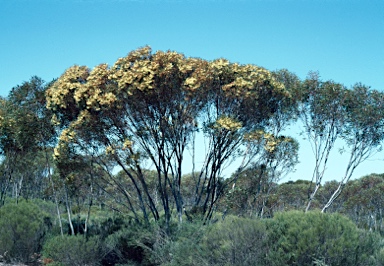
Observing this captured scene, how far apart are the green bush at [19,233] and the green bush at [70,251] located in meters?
0.59

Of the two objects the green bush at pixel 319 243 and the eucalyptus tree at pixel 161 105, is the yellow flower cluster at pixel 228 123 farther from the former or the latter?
the green bush at pixel 319 243

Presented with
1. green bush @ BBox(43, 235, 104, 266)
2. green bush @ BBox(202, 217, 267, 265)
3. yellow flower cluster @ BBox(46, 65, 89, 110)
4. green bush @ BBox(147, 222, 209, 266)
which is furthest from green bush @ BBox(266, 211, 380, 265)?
yellow flower cluster @ BBox(46, 65, 89, 110)

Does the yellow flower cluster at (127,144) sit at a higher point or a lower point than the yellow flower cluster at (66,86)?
lower

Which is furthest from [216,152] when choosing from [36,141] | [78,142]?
[36,141]

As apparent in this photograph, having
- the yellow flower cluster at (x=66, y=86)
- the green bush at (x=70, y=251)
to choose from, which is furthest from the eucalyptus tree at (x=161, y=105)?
the green bush at (x=70, y=251)

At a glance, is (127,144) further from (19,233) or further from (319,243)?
(319,243)

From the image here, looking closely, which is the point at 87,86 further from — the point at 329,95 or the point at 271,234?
the point at 329,95

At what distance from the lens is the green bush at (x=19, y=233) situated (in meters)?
14.1

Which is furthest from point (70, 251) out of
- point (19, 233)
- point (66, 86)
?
point (66, 86)

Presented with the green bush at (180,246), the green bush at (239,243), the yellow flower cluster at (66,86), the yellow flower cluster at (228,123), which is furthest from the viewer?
the yellow flower cluster at (66,86)

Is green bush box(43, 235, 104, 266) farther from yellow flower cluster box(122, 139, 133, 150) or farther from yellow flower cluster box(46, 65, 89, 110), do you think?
yellow flower cluster box(46, 65, 89, 110)

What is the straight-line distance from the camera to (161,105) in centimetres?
1445

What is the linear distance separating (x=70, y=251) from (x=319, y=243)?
7932mm

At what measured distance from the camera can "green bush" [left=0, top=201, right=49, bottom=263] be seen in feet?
46.1
